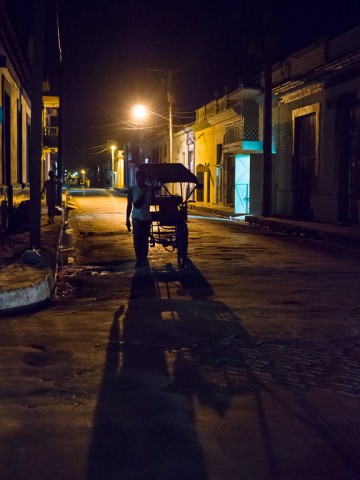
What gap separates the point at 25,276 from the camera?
9945 millimetres

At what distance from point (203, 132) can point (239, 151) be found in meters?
13.3

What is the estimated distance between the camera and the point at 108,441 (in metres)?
4.19

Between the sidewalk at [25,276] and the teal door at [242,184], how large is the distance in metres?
17.4

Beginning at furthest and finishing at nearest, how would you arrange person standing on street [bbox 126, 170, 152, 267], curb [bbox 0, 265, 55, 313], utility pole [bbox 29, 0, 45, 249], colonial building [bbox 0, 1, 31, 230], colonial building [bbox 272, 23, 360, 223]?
colonial building [bbox 272, 23, 360, 223], colonial building [bbox 0, 1, 31, 230], utility pole [bbox 29, 0, 45, 249], person standing on street [bbox 126, 170, 152, 267], curb [bbox 0, 265, 55, 313]

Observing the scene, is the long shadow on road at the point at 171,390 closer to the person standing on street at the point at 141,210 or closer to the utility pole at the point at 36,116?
the person standing on street at the point at 141,210

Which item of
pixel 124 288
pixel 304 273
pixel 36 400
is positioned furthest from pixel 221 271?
pixel 36 400

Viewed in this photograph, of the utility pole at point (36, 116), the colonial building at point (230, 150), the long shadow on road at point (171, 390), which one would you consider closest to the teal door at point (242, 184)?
the colonial building at point (230, 150)

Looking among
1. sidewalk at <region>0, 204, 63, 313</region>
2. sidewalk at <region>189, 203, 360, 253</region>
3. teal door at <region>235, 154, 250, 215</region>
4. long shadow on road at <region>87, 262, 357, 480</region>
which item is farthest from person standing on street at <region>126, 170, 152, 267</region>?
teal door at <region>235, 154, 250, 215</region>

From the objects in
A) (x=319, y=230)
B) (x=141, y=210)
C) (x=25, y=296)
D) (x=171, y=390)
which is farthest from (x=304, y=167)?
(x=171, y=390)

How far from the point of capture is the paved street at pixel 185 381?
3.92m

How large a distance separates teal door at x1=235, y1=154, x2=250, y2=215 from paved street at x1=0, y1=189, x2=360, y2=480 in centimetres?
2060

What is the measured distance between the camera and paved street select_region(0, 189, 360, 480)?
392 centimetres

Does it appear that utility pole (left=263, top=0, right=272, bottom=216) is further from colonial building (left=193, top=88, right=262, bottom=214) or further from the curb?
the curb

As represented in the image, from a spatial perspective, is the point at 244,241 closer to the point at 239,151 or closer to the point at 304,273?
the point at 304,273
